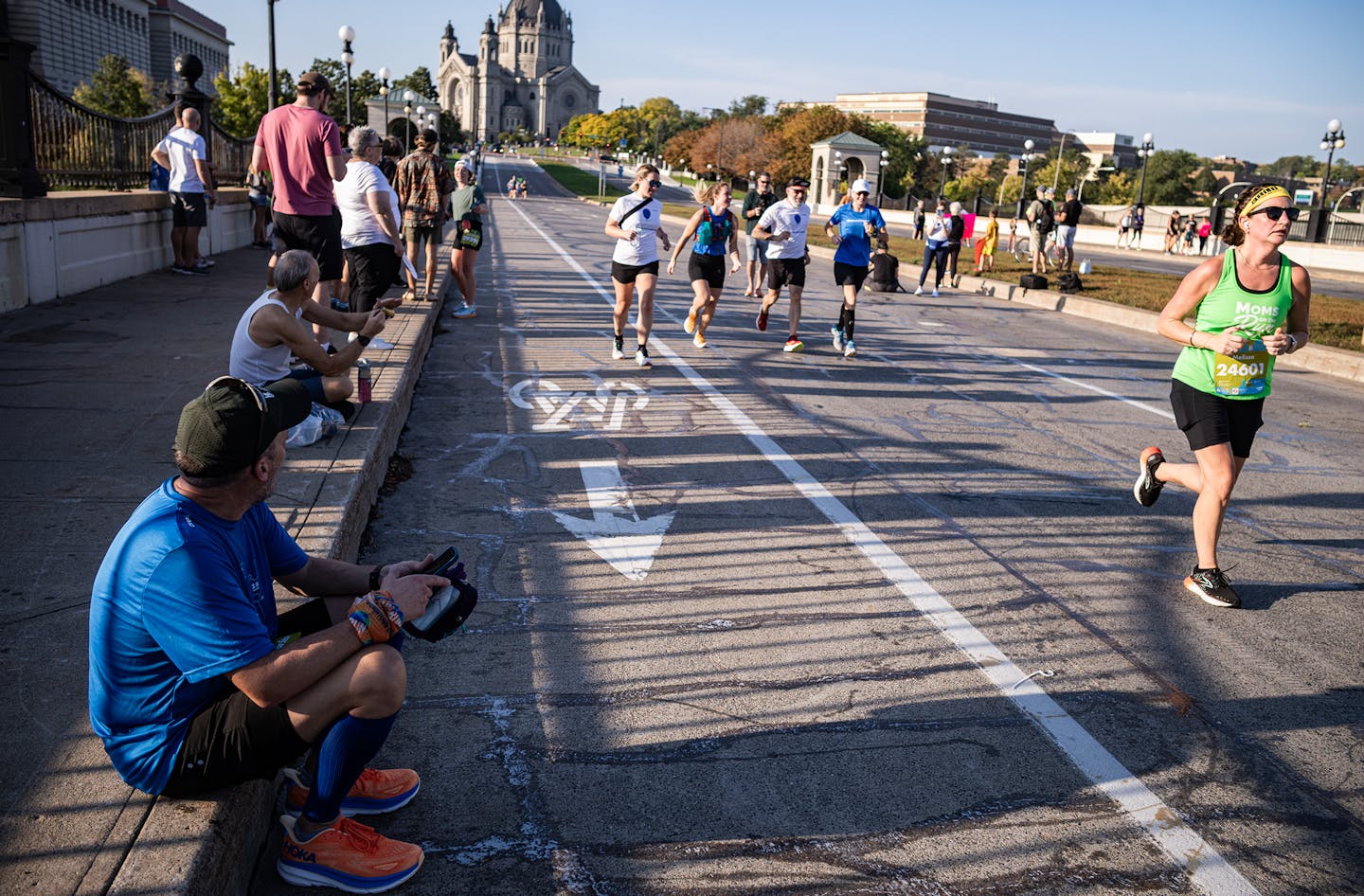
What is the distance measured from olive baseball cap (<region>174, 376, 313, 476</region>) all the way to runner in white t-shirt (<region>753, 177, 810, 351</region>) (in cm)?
967

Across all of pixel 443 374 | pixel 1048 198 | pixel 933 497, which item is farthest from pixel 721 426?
pixel 1048 198

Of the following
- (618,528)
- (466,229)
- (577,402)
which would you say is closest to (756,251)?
(466,229)

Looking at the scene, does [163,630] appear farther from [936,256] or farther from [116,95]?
[116,95]

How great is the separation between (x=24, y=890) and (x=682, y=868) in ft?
5.45

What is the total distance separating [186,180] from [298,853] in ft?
40.1

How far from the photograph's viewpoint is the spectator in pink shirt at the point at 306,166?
8.48 m

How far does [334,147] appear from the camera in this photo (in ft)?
27.8

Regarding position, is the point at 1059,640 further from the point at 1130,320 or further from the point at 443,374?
the point at 1130,320

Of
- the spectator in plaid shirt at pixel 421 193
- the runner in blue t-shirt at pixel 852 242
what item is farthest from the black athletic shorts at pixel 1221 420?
the spectator in plaid shirt at pixel 421 193

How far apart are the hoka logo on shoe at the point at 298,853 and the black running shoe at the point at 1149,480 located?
4952mm

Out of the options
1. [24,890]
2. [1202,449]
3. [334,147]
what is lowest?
[24,890]

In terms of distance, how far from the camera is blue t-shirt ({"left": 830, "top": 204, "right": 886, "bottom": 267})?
11.9 meters

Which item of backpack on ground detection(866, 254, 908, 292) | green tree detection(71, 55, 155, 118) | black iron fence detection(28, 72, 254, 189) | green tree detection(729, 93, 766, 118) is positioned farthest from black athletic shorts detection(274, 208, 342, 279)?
green tree detection(729, 93, 766, 118)

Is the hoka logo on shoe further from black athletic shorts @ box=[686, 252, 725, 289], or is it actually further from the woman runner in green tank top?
black athletic shorts @ box=[686, 252, 725, 289]
